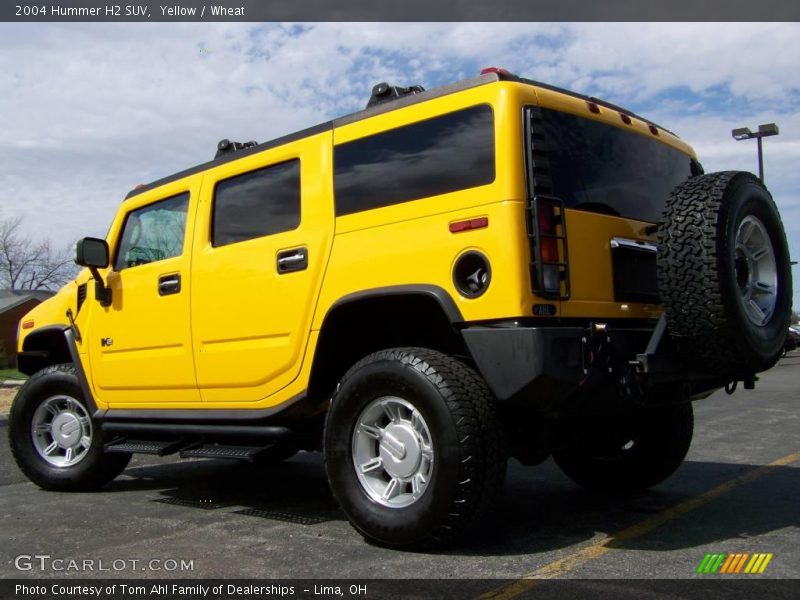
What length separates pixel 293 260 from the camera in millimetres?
4664

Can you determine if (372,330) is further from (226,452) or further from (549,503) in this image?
(549,503)

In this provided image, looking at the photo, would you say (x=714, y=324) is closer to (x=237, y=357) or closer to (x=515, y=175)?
(x=515, y=175)

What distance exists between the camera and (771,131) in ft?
69.4

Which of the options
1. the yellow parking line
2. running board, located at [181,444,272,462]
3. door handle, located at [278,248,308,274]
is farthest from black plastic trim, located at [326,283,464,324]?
the yellow parking line

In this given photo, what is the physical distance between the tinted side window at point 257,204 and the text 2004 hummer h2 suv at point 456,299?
1cm

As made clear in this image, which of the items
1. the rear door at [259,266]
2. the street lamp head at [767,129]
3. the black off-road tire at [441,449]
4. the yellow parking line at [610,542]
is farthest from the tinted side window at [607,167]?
the street lamp head at [767,129]

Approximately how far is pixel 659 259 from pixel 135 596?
2.82 m

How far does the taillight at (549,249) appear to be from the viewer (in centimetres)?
369

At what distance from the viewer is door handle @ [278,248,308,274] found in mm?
4605

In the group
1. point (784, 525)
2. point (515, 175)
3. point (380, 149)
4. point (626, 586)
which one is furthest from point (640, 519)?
point (380, 149)

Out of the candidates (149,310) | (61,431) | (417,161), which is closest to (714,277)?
(417,161)

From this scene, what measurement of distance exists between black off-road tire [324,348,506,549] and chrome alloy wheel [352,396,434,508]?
46 millimetres

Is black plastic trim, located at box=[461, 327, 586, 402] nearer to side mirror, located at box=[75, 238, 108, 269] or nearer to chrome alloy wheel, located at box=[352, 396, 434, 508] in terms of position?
chrome alloy wheel, located at box=[352, 396, 434, 508]

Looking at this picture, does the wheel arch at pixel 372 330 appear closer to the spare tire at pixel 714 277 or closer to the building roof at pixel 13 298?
the spare tire at pixel 714 277
